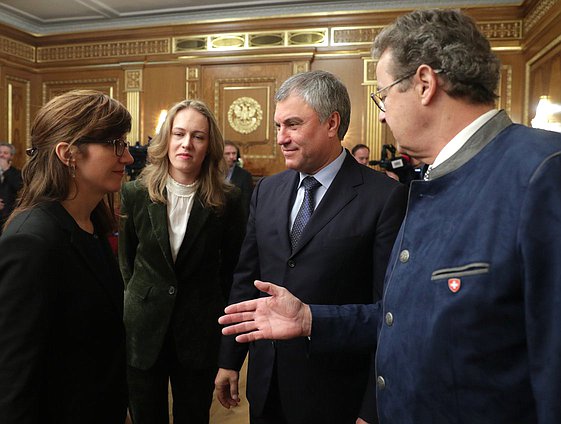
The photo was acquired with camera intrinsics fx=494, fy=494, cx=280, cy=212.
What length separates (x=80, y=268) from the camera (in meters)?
1.36

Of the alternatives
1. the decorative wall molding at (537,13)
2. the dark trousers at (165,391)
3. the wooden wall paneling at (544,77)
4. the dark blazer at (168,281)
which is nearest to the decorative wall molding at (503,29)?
the decorative wall molding at (537,13)

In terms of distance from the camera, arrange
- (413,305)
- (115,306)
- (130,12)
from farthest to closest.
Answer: (130,12)
(115,306)
(413,305)

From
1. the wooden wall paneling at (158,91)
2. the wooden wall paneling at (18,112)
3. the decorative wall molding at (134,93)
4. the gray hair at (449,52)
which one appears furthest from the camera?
the wooden wall paneling at (18,112)

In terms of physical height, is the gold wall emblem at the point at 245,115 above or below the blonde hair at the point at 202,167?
above

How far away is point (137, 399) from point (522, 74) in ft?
21.9

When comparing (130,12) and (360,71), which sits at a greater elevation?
(130,12)

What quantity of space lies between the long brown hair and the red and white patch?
1086 millimetres

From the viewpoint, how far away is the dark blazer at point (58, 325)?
118cm

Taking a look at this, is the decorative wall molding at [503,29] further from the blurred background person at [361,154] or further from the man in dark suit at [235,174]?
the man in dark suit at [235,174]

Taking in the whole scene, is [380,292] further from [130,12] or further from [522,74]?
[130,12]

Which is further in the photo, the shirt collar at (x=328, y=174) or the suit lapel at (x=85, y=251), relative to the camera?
the shirt collar at (x=328, y=174)

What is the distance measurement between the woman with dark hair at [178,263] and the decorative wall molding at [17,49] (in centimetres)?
731

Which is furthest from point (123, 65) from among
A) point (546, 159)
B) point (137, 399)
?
point (546, 159)

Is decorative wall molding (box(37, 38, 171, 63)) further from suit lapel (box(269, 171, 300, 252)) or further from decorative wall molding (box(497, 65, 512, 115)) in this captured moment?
suit lapel (box(269, 171, 300, 252))
